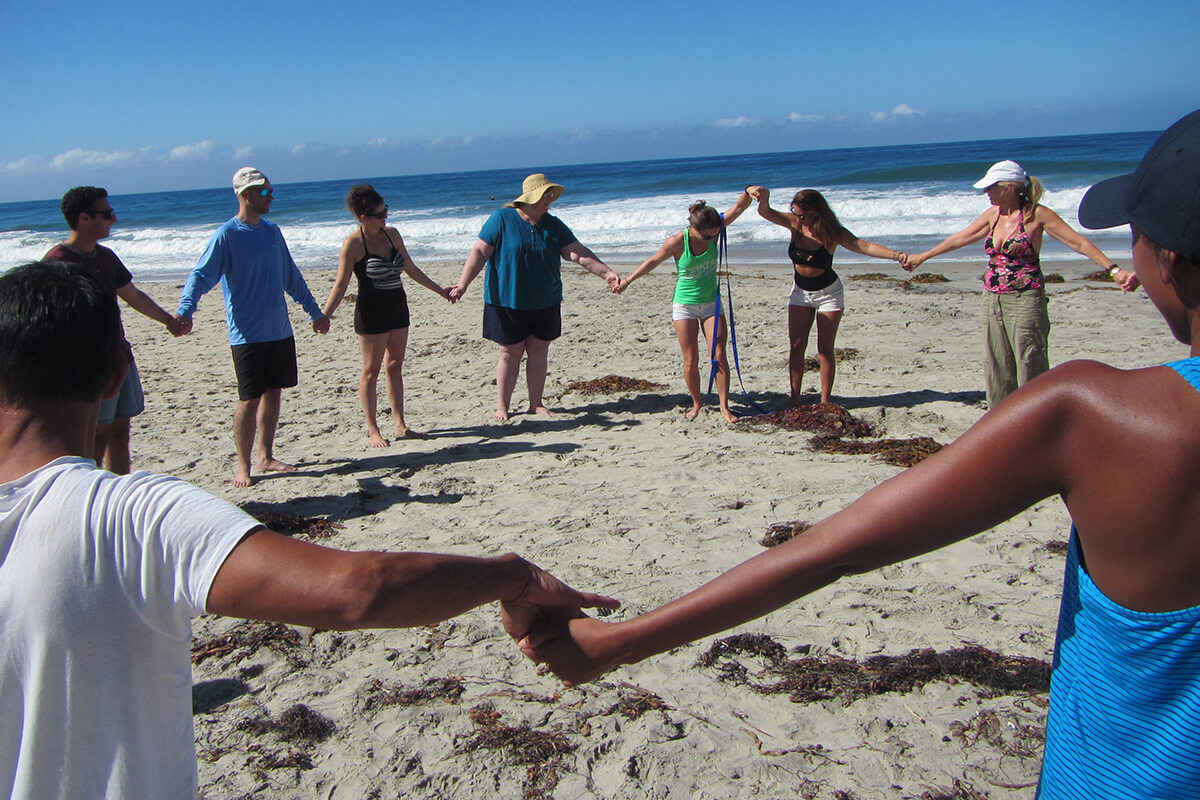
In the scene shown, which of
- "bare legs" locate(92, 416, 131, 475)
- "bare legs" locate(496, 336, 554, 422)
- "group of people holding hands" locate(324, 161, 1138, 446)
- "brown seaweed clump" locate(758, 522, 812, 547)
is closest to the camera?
"brown seaweed clump" locate(758, 522, 812, 547)

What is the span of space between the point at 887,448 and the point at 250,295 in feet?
14.9

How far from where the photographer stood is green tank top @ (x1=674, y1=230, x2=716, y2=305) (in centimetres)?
689

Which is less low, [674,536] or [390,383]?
[390,383]

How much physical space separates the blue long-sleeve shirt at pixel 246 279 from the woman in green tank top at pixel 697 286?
2.93 m

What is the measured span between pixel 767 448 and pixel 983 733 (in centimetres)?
346

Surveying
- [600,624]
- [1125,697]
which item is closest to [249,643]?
[600,624]

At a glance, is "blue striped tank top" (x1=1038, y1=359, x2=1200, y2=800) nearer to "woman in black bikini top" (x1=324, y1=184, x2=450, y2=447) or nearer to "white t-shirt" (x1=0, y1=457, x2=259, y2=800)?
"white t-shirt" (x1=0, y1=457, x2=259, y2=800)

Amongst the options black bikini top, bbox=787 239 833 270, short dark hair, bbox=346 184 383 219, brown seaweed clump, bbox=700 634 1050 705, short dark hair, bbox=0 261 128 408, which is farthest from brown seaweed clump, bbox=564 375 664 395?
short dark hair, bbox=0 261 128 408

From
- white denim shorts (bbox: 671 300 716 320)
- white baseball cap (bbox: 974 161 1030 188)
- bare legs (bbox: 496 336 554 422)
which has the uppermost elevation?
white baseball cap (bbox: 974 161 1030 188)

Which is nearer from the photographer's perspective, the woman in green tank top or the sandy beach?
the sandy beach

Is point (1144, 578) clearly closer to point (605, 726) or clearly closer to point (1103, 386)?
point (1103, 386)

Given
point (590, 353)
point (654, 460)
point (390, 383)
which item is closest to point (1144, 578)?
point (654, 460)

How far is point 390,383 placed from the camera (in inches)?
274

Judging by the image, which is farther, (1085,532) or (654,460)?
(654,460)
